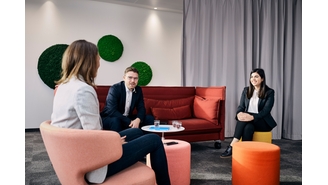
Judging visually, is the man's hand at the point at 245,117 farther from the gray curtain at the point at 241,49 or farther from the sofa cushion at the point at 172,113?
the gray curtain at the point at 241,49

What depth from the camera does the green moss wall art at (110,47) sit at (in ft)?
18.8

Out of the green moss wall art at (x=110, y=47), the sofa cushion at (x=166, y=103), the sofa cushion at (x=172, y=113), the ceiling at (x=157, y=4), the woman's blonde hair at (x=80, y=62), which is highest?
the ceiling at (x=157, y=4)

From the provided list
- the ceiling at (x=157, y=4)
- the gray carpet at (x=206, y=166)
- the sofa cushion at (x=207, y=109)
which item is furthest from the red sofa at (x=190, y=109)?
the ceiling at (x=157, y=4)

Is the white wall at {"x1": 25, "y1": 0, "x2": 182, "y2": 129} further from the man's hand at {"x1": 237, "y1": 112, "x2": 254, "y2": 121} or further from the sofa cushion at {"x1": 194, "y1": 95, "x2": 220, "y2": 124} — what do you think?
the man's hand at {"x1": 237, "y1": 112, "x2": 254, "y2": 121}

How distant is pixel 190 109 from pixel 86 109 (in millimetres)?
2964

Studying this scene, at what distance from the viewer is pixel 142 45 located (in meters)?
6.18

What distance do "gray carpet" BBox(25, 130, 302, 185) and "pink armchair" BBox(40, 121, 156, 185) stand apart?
49.0 inches

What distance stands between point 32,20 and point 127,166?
196 inches

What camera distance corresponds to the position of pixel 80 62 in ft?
4.92

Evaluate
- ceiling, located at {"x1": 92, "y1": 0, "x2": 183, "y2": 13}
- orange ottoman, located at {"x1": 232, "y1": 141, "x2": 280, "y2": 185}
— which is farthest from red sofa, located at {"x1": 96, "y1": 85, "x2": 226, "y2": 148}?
ceiling, located at {"x1": 92, "y1": 0, "x2": 183, "y2": 13}

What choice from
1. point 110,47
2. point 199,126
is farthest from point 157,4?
point 199,126

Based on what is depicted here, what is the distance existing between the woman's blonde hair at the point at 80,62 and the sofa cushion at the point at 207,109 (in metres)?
2.62
